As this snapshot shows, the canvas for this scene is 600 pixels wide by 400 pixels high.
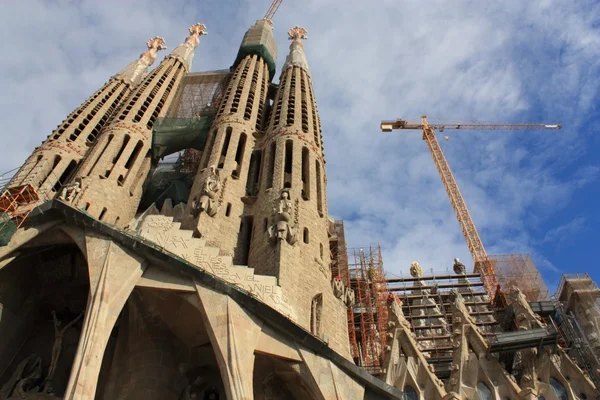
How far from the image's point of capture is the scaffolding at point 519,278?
84.8 ft

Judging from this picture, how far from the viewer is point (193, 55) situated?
40.6 meters

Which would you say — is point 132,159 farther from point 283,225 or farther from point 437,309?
point 437,309

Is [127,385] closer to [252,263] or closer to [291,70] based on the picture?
[252,263]

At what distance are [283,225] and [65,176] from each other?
→ 1154 centimetres

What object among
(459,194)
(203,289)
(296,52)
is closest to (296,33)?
(296,52)

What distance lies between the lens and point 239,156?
24.6m

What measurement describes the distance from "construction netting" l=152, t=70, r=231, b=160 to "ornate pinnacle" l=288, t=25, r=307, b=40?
6.19 metres

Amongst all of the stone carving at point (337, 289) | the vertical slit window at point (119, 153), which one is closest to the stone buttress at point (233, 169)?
the stone carving at point (337, 289)

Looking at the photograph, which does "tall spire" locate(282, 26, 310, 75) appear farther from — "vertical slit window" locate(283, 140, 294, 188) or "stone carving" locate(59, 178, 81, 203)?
"stone carving" locate(59, 178, 81, 203)

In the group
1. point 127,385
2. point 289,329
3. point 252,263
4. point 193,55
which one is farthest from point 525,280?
point 193,55

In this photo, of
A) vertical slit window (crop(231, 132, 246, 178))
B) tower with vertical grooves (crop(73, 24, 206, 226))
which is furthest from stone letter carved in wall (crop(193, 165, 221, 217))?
tower with vertical grooves (crop(73, 24, 206, 226))

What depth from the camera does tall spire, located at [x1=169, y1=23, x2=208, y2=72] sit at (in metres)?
37.5

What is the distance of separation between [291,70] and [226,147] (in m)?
9.50

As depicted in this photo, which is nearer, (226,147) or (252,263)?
(252,263)
